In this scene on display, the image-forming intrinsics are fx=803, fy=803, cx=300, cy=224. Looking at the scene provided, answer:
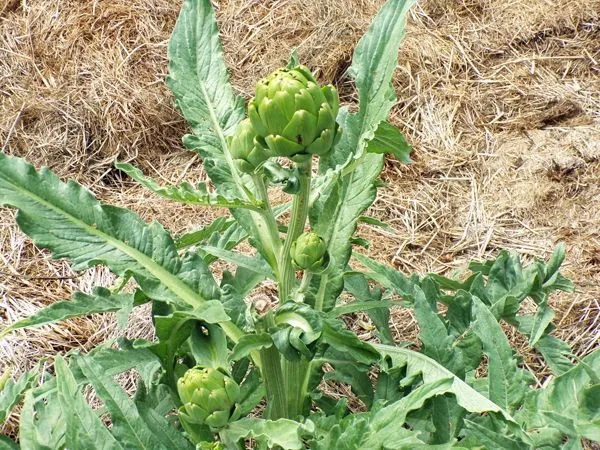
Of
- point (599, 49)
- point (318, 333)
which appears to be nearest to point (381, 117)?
point (318, 333)

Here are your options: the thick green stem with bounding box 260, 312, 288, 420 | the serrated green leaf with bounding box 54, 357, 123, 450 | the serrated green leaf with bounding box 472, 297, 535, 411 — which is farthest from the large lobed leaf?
the serrated green leaf with bounding box 54, 357, 123, 450

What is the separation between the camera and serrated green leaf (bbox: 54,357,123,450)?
980mm

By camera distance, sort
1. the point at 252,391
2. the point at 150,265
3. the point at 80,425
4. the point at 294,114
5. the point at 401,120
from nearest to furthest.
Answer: the point at 294,114, the point at 80,425, the point at 150,265, the point at 252,391, the point at 401,120

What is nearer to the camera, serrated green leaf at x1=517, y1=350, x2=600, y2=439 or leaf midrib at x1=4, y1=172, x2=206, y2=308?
serrated green leaf at x1=517, y1=350, x2=600, y2=439

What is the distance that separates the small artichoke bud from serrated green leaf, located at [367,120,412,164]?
16cm

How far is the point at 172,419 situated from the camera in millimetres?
1332

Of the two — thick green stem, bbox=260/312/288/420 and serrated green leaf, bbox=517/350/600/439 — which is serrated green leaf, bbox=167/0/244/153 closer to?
thick green stem, bbox=260/312/288/420

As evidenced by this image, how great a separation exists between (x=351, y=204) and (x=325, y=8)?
166cm

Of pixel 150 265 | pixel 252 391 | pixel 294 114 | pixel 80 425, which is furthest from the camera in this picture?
pixel 252 391

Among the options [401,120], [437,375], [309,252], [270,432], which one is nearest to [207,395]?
[270,432]

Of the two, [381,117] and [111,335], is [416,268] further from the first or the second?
[381,117]

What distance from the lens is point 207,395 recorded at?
0.96 m

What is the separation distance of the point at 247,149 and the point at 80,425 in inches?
15.5

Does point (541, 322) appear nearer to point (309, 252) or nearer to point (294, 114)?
point (309, 252)
